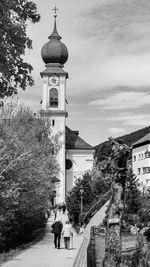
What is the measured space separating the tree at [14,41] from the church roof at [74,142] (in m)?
63.3

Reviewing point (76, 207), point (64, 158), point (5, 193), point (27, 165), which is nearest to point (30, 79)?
point (5, 193)

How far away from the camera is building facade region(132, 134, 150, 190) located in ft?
240

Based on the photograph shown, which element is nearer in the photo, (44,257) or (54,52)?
(44,257)

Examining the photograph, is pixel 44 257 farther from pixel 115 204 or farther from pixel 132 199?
pixel 132 199

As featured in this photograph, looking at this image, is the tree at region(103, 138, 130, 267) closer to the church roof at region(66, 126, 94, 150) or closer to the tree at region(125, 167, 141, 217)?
the tree at region(125, 167, 141, 217)

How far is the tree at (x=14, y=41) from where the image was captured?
8375 mm

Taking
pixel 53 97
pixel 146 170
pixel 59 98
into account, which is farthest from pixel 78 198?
pixel 146 170

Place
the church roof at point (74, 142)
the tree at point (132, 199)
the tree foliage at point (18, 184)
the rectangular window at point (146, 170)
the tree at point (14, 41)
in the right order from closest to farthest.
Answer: the tree at point (14, 41)
the tree foliage at point (18, 184)
the tree at point (132, 199)
the rectangular window at point (146, 170)
the church roof at point (74, 142)

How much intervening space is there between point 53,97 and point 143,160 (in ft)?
58.4

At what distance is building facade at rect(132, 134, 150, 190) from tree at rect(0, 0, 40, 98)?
2460 inches

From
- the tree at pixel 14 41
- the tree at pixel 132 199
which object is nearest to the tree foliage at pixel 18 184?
the tree at pixel 132 199

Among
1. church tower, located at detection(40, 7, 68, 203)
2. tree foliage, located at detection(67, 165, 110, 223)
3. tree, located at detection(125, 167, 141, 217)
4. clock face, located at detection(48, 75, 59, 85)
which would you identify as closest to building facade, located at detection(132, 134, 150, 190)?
church tower, located at detection(40, 7, 68, 203)

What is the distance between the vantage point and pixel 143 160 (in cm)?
7606

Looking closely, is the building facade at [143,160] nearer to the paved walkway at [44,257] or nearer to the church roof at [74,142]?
the church roof at [74,142]
